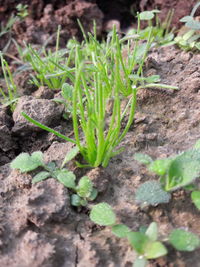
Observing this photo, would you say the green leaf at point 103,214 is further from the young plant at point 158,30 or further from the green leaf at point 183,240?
the young plant at point 158,30

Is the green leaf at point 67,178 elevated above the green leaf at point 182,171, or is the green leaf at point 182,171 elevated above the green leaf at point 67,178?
the green leaf at point 182,171

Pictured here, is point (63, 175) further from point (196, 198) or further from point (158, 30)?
point (158, 30)

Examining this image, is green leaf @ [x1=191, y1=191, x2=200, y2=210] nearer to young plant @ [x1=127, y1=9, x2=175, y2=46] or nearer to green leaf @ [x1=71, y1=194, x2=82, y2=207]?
green leaf @ [x1=71, y1=194, x2=82, y2=207]

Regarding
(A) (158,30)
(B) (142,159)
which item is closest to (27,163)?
(B) (142,159)

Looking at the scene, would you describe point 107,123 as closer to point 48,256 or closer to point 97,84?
point 97,84

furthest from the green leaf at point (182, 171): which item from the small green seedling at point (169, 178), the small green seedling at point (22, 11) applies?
the small green seedling at point (22, 11)

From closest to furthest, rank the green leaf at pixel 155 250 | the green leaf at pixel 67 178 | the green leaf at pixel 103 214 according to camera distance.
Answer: the green leaf at pixel 155 250 → the green leaf at pixel 103 214 → the green leaf at pixel 67 178

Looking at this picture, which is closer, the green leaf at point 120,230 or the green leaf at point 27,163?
the green leaf at point 120,230
